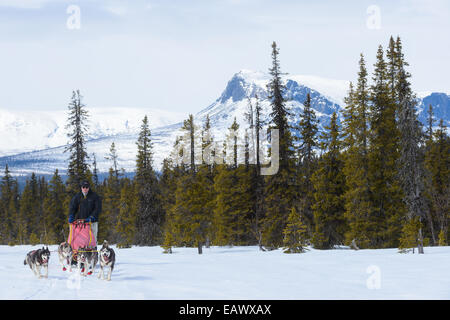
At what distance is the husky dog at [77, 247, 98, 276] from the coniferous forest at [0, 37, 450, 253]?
17.4 m

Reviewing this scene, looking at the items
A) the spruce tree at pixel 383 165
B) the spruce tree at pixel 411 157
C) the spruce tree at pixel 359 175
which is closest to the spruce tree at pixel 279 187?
the spruce tree at pixel 359 175

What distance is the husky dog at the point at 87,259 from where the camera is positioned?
13.8 metres

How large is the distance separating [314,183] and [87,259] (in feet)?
86.6

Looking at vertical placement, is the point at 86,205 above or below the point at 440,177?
below

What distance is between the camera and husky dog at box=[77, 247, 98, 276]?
45.1ft

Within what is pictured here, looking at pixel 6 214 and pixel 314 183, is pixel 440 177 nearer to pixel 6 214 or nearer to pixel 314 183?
pixel 314 183

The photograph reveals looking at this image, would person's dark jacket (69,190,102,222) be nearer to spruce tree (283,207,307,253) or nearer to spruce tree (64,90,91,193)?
spruce tree (283,207,307,253)

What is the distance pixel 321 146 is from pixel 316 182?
8.92 ft

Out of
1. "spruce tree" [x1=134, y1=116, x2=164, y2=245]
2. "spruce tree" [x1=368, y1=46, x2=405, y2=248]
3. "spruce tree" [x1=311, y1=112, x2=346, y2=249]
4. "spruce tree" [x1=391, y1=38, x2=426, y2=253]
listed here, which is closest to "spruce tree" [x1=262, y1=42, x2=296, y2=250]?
"spruce tree" [x1=311, y1=112, x2=346, y2=249]

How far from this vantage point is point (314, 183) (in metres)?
38.1

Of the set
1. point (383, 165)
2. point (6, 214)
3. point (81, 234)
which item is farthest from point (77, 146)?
point (6, 214)

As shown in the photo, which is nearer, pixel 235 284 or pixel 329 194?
pixel 235 284

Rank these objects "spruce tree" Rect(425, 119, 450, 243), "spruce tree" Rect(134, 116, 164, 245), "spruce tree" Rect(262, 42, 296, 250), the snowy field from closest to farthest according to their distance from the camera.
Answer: the snowy field < "spruce tree" Rect(262, 42, 296, 250) < "spruce tree" Rect(425, 119, 450, 243) < "spruce tree" Rect(134, 116, 164, 245)
